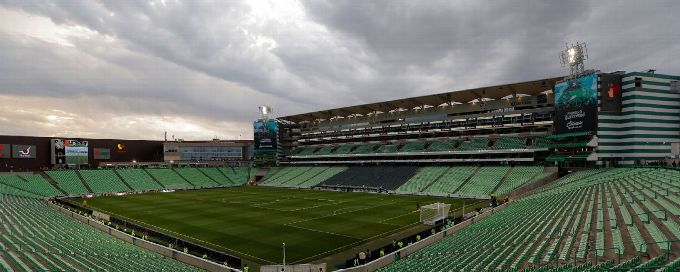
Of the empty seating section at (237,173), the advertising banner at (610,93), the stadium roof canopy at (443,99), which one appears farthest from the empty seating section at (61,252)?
the empty seating section at (237,173)

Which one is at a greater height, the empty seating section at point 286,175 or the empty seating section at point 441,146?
the empty seating section at point 441,146

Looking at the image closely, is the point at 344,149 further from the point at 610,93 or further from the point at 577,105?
the point at 610,93

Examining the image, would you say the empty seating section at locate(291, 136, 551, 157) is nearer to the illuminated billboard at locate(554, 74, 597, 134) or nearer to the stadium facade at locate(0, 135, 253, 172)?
the illuminated billboard at locate(554, 74, 597, 134)

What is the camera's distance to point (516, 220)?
2692cm

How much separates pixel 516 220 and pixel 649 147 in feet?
128

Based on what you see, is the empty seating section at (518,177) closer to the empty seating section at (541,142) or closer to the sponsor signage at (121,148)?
the empty seating section at (541,142)

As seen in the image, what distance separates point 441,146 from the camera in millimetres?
78688

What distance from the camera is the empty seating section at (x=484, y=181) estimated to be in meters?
57.9

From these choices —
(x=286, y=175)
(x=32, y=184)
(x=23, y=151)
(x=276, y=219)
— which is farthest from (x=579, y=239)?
(x=23, y=151)

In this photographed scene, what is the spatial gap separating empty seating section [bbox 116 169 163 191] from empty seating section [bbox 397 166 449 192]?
55316 millimetres

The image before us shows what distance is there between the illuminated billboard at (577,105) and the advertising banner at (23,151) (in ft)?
339

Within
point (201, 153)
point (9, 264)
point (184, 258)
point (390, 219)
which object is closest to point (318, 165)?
point (201, 153)

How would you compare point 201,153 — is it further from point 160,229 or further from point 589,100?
point 589,100

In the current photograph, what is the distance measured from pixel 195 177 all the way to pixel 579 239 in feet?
296
